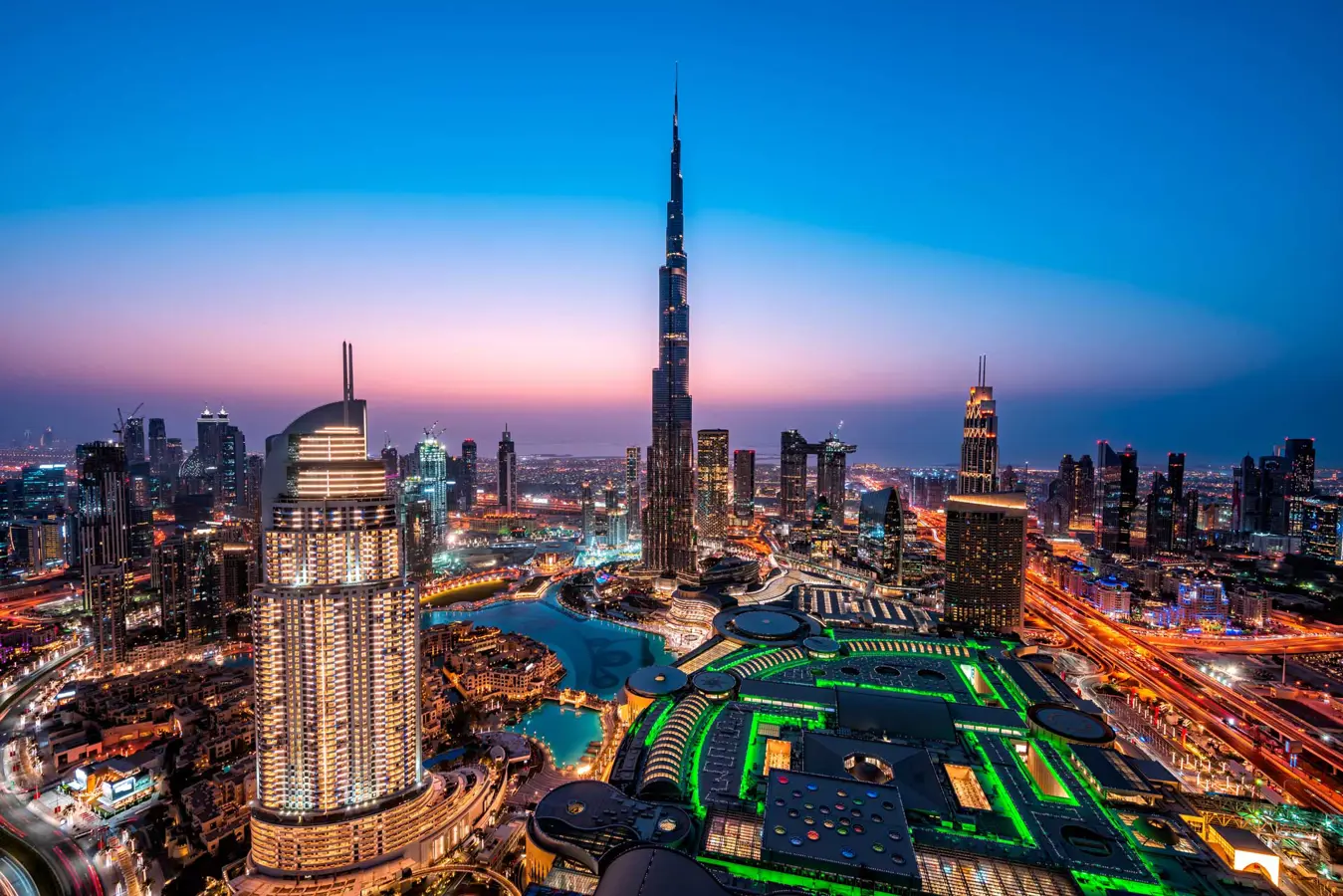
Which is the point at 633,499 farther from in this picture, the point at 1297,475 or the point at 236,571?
the point at 1297,475

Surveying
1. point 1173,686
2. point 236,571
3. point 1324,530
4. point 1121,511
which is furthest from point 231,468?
point 1324,530

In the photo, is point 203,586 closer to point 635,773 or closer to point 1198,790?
point 635,773

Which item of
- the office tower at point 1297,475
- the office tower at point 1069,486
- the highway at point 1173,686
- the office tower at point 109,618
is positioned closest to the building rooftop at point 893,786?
the highway at point 1173,686

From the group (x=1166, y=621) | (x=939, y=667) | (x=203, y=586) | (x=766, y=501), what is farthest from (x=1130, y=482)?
(x=203, y=586)

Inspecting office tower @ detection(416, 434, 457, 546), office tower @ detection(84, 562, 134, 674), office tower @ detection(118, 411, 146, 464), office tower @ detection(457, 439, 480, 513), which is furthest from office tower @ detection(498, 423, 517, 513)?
office tower @ detection(84, 562, 134, 674)

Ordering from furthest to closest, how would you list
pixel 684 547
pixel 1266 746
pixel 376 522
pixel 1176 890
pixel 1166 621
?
pixel 684 547, pixel 1166 621, pixel 1266 746, pixel 376 522, pixel 1176 890
